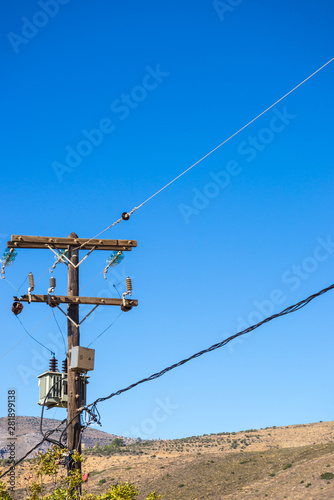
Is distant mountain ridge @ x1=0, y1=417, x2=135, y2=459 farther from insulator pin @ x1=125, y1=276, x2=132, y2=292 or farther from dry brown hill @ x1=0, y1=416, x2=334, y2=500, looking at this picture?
insulator pin @ x1=125, y1=276, x2=132, y2=292

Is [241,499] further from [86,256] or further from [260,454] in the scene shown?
[86,256]

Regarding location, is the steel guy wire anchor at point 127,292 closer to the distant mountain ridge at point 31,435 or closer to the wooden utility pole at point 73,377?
the wooden utility pole at point 73,377

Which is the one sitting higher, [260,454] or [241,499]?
[260,454]

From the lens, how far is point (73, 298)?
15867 mm

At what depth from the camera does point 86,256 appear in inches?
648

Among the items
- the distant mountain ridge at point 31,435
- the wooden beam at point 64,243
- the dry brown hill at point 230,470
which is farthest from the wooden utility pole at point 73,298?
the distant mountain ridge at point 31,435

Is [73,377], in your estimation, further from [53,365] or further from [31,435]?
[31,435]

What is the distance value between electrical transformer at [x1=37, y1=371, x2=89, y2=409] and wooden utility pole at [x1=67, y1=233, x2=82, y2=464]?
0.17 m

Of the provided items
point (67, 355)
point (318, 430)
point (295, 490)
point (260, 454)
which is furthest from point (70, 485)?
point (318, 430)

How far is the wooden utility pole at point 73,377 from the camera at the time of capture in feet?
49.3

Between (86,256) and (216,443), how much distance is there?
8656 cm

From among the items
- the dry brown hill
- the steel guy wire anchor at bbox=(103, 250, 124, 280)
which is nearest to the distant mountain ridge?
the dry brown hill

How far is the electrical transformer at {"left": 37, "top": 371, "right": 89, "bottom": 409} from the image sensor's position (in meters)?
15.6

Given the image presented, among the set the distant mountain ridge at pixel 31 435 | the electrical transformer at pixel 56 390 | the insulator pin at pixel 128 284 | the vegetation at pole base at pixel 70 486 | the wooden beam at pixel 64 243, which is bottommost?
the vegetation at pole base at pixel 70 486
